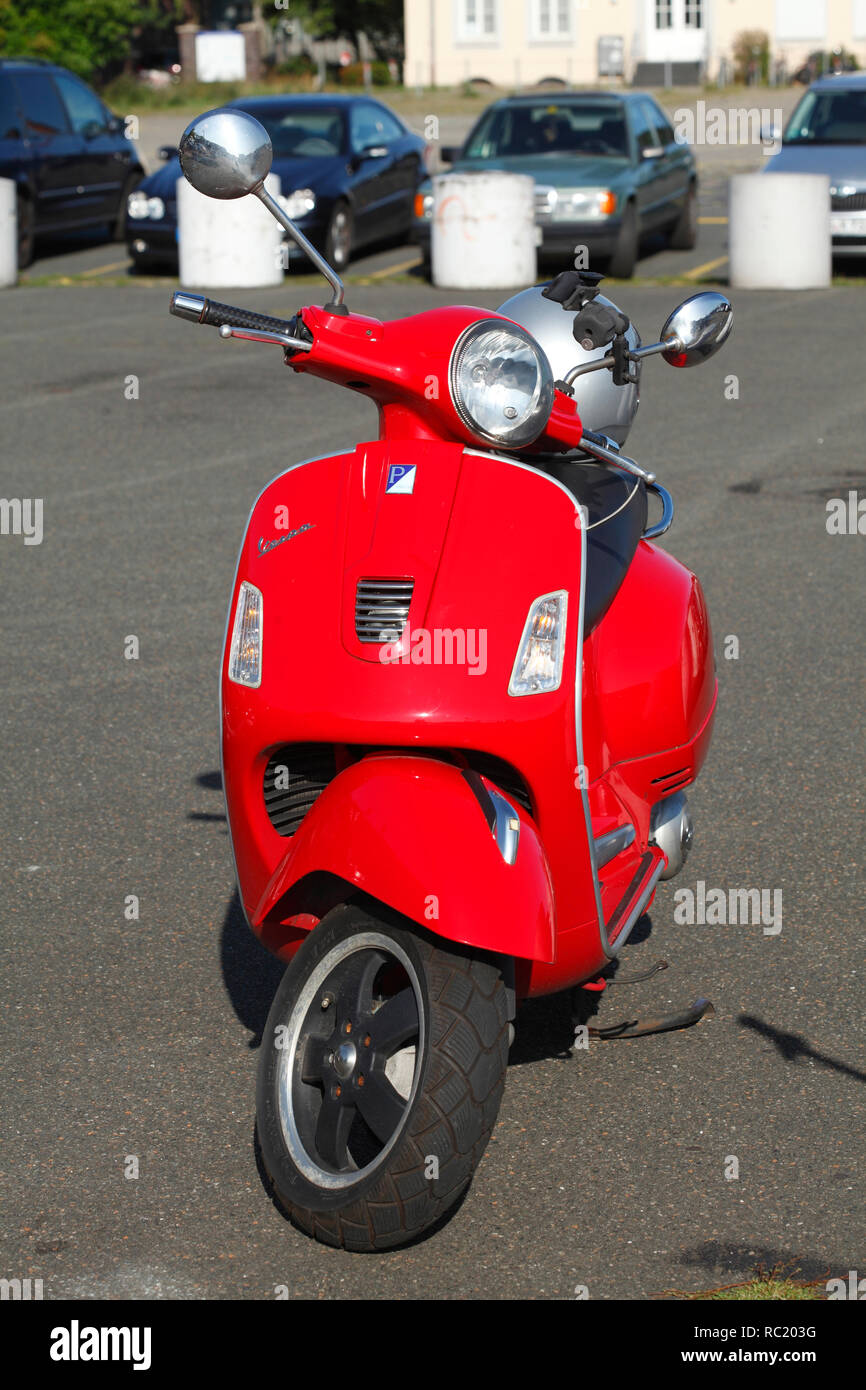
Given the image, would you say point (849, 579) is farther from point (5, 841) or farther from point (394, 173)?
point (394, 173)

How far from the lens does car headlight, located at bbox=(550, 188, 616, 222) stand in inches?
642

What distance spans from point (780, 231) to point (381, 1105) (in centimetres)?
1402

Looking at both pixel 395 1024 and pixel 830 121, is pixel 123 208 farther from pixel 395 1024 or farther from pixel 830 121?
pixel 395 1024

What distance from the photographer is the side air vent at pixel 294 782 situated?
3.53 meters

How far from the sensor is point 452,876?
122 inches

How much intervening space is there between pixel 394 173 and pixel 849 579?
12.0 metres

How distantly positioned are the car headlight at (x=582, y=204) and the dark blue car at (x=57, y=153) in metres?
5.32

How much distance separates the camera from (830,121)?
1797cm

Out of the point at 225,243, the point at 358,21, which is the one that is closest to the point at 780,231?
the point at 225,243

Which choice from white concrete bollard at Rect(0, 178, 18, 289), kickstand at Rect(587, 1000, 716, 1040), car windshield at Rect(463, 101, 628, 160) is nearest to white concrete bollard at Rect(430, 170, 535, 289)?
car windshield at Rect(463, 101, 628, 160)

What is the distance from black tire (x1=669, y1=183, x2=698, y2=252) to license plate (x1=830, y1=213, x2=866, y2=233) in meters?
2.18

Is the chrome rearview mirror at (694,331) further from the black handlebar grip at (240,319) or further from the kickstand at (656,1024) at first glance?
the kickstand at (656,1024)

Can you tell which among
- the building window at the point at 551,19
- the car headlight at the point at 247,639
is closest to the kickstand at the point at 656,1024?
the car headlight at the point at 247,639

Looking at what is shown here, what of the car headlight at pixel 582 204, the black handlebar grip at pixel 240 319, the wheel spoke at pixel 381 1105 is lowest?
the wheel spoke at pixel 381 1105
